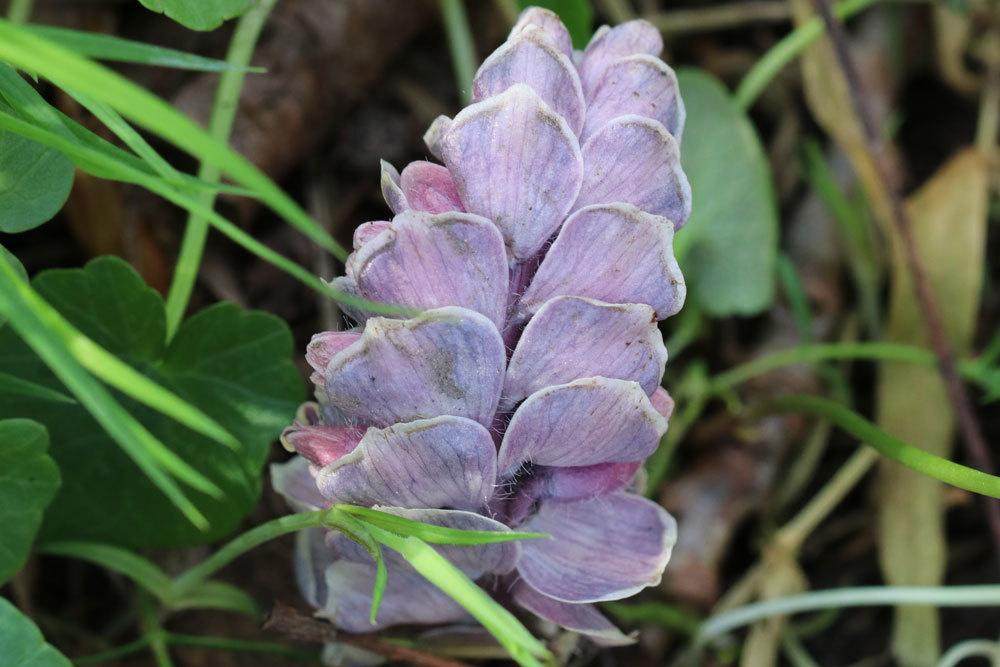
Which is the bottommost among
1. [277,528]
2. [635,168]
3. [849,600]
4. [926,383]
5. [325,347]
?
[849,600]

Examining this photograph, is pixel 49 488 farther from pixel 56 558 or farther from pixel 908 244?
pixel 908 244

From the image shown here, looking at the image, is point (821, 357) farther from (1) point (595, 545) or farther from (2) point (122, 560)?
(2) point (122, 560)

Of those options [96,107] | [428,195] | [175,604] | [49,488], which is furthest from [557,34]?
[175,604]

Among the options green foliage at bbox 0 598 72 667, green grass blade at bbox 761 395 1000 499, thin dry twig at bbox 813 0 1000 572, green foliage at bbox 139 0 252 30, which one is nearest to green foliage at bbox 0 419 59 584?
green foliage at bbox 0 598 72 667

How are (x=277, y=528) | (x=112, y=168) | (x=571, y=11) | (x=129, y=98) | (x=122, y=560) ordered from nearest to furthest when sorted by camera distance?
(x=129, y=98), (x=112, y=168), (x=277, y=528), (x=122, y=560), (x=571, y=11)

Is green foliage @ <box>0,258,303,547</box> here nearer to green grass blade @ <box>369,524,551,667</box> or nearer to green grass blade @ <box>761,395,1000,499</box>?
green grass blade @ <box>369,524,551,667</box>

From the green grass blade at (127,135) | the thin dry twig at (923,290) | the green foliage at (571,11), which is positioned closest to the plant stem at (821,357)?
the thin dry twig at (923,290)

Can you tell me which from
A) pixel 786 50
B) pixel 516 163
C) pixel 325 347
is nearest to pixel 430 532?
pixel 325 347

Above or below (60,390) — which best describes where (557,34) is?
above
